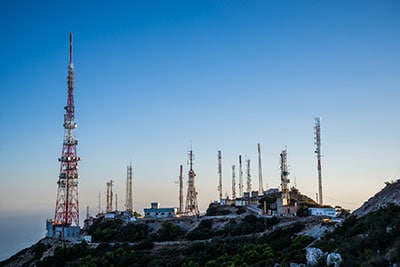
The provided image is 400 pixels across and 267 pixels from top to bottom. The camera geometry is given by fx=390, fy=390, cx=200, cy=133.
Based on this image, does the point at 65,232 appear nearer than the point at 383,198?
No

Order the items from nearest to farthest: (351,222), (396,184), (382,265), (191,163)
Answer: (382,265) < (351,222) < (396,184) < (191,163)

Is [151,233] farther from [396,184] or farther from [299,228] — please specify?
[396,184]

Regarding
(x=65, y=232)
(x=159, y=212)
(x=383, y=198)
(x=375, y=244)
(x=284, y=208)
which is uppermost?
(x=383, y=198)

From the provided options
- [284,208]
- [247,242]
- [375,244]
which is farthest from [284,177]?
[375,244]

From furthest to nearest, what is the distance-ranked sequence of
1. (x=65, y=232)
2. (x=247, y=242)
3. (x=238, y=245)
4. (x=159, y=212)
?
(x=159, y=212) → (x=65, y=232) → (x=247, y=242) → (x=238, y=245)

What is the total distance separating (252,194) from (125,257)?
37.0m

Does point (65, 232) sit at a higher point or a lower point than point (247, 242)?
lower

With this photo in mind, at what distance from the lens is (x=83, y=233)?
5619cm

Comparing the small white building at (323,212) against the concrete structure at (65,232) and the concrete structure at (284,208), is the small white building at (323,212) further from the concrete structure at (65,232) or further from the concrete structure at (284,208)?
the concrete structure at (65,232)

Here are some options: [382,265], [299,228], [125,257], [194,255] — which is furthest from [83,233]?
[382,265]

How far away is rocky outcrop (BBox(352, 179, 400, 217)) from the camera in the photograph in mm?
25703

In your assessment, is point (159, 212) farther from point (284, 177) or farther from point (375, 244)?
point (375, 244)

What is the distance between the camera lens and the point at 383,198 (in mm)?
27547

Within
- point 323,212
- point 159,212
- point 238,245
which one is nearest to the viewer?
point 238,245
